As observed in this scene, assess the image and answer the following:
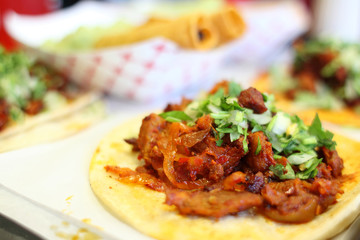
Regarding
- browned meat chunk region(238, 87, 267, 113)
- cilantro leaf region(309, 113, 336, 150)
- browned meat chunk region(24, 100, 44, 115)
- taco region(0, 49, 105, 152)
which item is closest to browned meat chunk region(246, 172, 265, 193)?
browned meat chunk region(238, 87, 267, 113)

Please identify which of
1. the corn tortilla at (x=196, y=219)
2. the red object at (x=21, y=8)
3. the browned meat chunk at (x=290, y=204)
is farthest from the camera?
the red object at (x=21, y=8)

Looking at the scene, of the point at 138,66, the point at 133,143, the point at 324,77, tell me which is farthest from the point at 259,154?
the point at 324,77

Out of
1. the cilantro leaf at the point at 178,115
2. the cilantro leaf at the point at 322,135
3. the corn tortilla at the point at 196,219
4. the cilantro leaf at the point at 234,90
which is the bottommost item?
the corn tortilla at the point at 196,219

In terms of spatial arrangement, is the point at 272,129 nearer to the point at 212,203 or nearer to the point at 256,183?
the point at 256,183

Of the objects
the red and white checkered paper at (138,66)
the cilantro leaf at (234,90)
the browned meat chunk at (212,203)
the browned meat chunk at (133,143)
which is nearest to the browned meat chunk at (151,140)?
the browned meat chunk at (133,143)

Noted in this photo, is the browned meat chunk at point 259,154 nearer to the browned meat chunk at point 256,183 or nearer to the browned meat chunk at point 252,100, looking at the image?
the browned meat chunk at point 256,183

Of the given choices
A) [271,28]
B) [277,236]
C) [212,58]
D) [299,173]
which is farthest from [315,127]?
[271,28]
